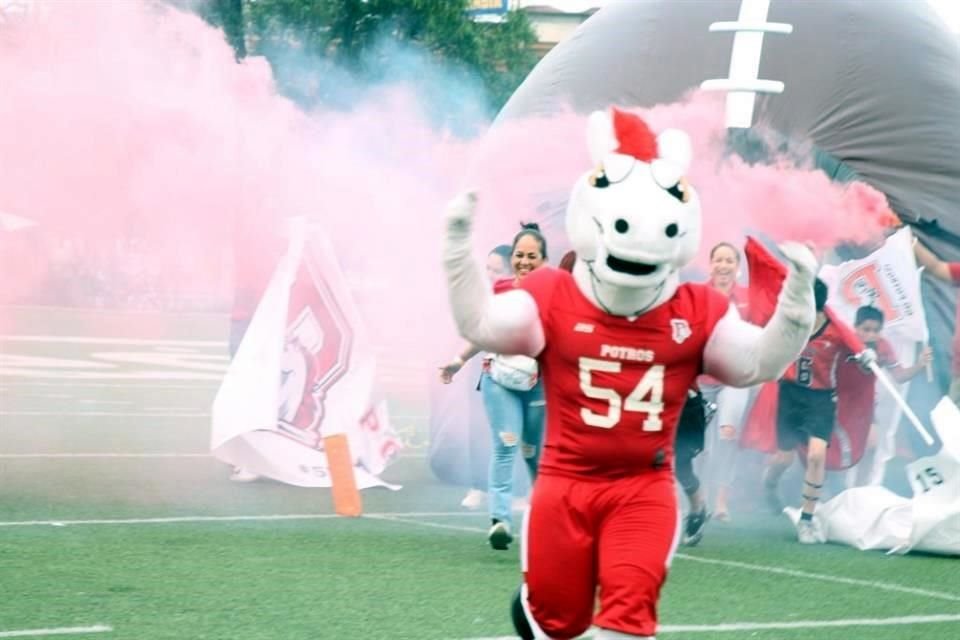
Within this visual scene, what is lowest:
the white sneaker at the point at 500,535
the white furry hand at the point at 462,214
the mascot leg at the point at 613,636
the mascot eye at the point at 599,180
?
the white sneaker at the point at 500,535

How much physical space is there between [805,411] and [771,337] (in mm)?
4902

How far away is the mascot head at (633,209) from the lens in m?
5.11

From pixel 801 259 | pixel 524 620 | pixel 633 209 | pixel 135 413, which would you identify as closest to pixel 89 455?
pixel 135 413

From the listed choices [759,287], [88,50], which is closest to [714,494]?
[88,50]

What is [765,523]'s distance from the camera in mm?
10414

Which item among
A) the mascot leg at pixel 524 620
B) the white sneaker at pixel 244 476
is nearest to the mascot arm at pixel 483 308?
the mascot leg at pixel 524 620

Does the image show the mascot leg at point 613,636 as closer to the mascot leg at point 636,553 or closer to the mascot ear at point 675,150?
the mascot leg at point 636,553

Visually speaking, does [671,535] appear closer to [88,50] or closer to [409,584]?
[409,584]

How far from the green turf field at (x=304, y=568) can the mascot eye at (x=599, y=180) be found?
6.86 ft

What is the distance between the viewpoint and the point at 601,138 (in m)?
5.40

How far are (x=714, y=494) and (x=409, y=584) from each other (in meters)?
3.77

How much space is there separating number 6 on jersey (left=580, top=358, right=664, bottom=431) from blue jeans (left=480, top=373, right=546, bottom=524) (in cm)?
Result: 335

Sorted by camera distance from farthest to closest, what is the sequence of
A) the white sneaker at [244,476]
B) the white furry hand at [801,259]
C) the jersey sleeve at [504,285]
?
the white sneaker at [244,476], the jersey sleeve at [504,285], the white furry hand at [801,259]

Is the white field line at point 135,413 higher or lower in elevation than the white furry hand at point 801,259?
lower
